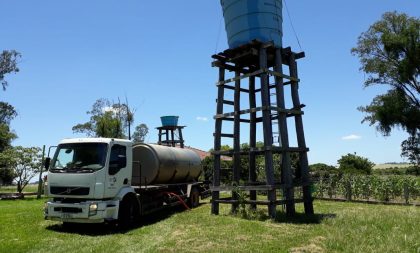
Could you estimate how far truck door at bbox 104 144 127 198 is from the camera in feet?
42.2

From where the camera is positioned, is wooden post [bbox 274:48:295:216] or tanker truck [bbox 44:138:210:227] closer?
tanker truck [bbox 44:138:210:227]

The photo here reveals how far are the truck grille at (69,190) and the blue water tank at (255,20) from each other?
295 inches

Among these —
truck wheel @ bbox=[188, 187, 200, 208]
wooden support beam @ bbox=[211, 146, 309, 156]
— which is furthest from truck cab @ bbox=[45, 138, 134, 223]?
truck wheel @ bbox=[188, 187, 200, 208]

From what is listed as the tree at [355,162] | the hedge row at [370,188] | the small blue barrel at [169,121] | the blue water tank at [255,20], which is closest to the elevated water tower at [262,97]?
the blue water tank at [255,20]

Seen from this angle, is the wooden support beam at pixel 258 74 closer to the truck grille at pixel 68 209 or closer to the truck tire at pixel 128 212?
the truck tire at pixel 128 212

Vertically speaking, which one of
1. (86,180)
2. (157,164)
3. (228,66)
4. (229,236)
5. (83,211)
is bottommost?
(229,236)

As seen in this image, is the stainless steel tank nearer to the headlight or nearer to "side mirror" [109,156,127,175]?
"side mirror" [109,156,127,175]

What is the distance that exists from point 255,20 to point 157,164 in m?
6.60

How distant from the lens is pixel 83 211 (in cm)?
1240

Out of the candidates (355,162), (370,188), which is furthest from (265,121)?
(355,162)

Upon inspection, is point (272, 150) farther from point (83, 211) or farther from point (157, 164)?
point (83, 211)

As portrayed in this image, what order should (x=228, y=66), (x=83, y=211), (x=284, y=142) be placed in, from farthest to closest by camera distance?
(x=228, y=66) → (x=284, y=142) → (x=83, y=211)

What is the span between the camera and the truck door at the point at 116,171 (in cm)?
1286

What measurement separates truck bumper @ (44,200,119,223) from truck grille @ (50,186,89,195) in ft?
1.05
